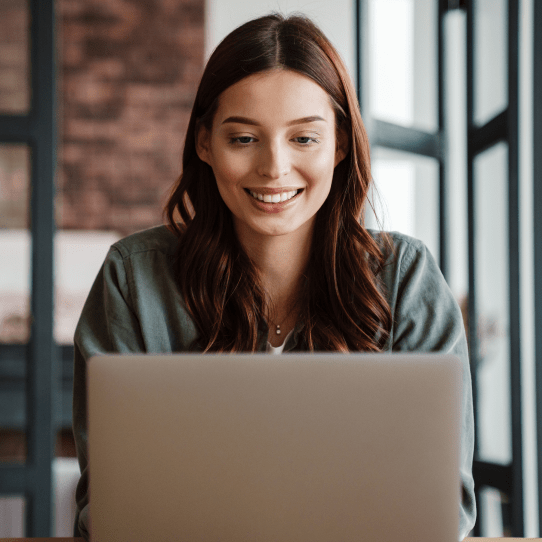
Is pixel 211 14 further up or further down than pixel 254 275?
further up

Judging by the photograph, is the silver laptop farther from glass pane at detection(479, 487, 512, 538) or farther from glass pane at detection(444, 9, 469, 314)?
glass pane at detection(444, 9, 469, 314)

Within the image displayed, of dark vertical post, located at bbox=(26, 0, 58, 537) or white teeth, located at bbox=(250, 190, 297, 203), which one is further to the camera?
dark vertical post, located at bbox=(26, 0, 58, 537)

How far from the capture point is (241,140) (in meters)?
1.10

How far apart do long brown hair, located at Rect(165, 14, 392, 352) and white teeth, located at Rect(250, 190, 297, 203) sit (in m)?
0.14

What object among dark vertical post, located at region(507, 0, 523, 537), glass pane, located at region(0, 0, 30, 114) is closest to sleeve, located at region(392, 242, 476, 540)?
dark vertical post, located at region(507, 0, 523, 537)

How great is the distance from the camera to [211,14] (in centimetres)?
371

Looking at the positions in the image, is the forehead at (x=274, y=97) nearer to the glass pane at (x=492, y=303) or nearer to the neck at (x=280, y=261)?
the neck at (x=280, y=261)

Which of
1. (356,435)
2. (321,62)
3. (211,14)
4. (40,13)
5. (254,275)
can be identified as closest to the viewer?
(356,435)

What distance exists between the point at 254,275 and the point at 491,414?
4.58 ft

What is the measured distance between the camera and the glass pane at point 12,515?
213cm

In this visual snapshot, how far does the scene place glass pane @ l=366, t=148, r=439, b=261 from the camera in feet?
7.43

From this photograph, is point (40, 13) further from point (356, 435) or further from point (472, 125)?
point (356, 435)

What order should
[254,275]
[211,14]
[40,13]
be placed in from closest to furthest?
[254,275] < [40,13] < [211,14]

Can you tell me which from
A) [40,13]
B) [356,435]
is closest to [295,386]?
[356,435]
